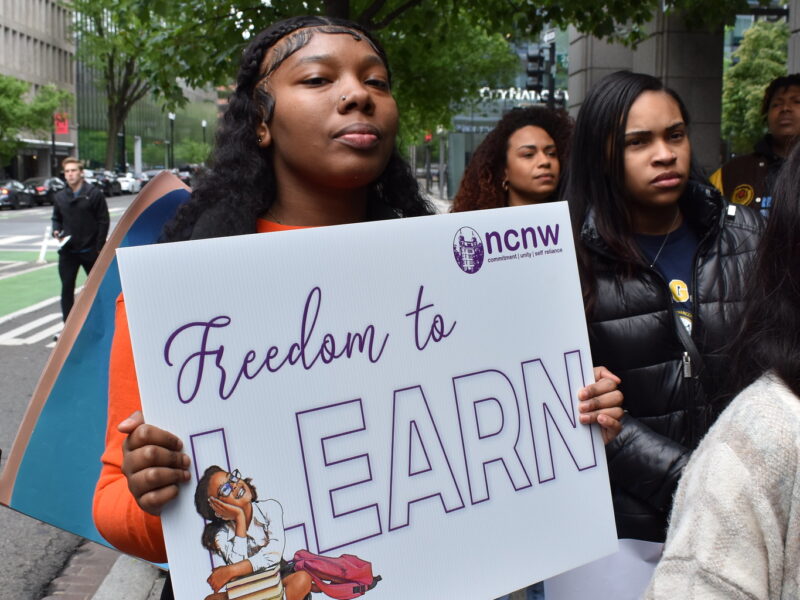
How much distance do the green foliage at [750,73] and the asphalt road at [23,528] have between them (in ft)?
118

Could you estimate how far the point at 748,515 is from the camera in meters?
1.19

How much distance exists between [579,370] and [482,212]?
0.39m

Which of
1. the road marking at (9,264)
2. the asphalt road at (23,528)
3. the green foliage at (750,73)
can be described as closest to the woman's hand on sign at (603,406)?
the asphalt road at (23,528)

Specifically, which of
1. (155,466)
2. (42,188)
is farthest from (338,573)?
(42,188)

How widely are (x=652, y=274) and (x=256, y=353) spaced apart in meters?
1.32

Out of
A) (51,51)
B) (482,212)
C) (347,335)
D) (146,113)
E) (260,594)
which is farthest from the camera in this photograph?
(146,113)

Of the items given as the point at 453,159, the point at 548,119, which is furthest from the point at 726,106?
the point at 548,119

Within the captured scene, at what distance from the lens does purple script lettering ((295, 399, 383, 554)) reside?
1533 millimetres

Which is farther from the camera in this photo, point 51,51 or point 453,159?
point 51,51

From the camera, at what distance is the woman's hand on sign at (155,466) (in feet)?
4.67

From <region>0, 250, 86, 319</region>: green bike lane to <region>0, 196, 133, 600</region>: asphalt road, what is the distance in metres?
0.66

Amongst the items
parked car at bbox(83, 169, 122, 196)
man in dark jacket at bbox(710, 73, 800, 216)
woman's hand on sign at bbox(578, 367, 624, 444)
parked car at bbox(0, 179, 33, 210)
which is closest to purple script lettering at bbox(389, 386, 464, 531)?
woman's hand on sign at bbox(578, 367, 624, 444)

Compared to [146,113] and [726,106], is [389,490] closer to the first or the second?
[726,106]

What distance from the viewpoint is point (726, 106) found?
43688 mm
